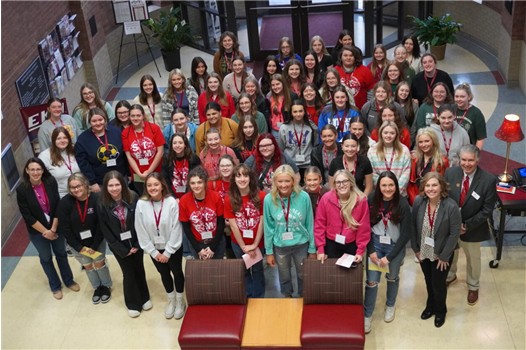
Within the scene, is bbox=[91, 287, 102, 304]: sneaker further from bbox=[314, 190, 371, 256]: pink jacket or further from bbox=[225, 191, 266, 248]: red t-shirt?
bbox=[314, 190, 371, 256]: pink jacket

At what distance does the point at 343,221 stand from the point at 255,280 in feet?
3.86

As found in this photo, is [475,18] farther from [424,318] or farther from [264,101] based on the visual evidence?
[424,318]

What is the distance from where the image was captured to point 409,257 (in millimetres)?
6422

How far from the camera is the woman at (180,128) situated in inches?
255

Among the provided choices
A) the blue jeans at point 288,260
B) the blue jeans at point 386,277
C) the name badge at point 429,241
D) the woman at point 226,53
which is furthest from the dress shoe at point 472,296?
the woman at point 226,53

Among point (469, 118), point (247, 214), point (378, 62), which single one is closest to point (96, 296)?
point (247, 214)

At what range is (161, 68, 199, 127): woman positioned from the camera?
23.7 feet

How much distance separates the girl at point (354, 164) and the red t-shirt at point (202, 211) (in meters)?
1.04

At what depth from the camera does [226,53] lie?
8.28m

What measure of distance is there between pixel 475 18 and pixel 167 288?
834cm

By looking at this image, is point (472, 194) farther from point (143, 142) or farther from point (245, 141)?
point (143, 142)

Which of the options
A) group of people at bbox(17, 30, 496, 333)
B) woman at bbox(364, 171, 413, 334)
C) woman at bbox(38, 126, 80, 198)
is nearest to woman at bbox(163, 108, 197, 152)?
group of people at bbox(17, 30, 496, 333)

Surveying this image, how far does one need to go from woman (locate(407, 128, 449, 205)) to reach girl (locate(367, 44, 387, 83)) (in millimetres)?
2181

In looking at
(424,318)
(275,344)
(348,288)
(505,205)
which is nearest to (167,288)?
(275,344)
